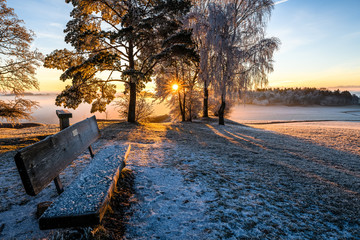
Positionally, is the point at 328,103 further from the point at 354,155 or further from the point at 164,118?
the point at 354,155

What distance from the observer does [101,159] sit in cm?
324

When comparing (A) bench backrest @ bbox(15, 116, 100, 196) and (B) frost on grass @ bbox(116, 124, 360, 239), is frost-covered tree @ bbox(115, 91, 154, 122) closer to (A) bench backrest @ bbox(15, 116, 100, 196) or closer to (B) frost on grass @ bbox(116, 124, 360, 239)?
(B) frost on grass @ bbox(116, 124, 360, 239)

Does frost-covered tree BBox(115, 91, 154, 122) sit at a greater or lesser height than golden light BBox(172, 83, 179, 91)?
lesser

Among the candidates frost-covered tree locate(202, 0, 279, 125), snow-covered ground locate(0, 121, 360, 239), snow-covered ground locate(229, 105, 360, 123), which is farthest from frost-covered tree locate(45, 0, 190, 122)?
snow-covered ground locate(229, 105, 360, 123)

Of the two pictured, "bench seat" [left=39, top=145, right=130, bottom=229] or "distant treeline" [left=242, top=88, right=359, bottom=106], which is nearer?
"bench seat" [left=39, top=145, right=130, bottom=229]

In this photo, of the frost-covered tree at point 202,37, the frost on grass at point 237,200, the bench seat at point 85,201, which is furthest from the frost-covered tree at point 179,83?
the bench seat at point 85,201

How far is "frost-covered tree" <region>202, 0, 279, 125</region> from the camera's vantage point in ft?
37.9

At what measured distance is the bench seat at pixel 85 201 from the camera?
1.67 meters

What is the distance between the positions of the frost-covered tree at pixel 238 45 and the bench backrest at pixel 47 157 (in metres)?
10.7

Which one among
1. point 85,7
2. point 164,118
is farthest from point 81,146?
point 164,118

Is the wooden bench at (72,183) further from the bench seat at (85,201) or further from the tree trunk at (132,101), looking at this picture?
the tree trunk at (132,101)

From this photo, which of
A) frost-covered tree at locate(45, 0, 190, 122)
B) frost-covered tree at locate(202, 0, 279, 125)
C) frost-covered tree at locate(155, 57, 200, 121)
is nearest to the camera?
frost-covered tree at locate(45, 0, 190, 122)

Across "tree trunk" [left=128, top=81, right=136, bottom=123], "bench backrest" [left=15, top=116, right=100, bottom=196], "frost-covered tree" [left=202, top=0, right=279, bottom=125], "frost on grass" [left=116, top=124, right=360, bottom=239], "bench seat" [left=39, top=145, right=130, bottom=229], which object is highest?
"frost-covered tree" [left=202, top=0, right=279, bottom=125]

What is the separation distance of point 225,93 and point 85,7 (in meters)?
10.4
